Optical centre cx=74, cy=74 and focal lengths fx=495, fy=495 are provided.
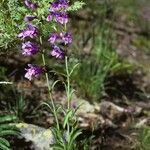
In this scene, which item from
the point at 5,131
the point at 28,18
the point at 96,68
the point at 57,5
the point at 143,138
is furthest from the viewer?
the point at 96,68

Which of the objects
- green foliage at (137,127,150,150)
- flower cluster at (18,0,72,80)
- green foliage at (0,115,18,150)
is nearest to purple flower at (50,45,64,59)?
flower cluster at (18,0,72,80)

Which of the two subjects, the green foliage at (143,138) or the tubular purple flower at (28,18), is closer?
the tubular purple flower at (28,18)

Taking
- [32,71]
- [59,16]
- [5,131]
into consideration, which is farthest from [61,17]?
[5,131]

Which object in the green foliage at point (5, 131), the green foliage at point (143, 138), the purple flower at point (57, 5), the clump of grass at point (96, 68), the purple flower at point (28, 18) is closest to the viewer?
the purple flower at point (57, 5)

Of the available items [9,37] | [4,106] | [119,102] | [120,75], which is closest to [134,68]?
[120,75]

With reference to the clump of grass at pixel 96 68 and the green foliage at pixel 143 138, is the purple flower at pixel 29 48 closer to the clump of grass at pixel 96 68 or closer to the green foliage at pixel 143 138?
the green foliage at pixel 143 138

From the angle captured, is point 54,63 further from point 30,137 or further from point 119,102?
point 30,137

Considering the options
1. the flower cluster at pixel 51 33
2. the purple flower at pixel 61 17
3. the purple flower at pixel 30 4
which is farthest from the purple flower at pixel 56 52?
the purple flower at pixel 30 4

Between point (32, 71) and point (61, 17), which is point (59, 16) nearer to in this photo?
point (61, 17)
